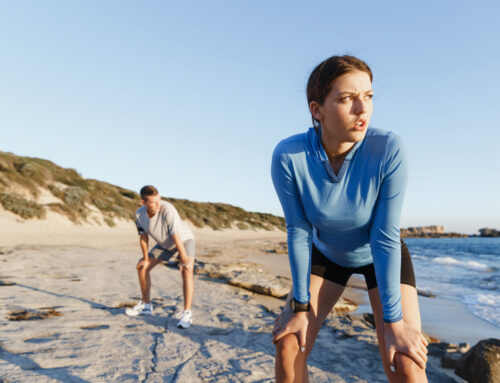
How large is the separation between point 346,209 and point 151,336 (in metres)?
2.80

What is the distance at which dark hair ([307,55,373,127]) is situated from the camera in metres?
1.66

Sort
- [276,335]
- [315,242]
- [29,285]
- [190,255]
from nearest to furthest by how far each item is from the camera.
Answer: [276,335] → [315,242] → [190,255] → [29,285]

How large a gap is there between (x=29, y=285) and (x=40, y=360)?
3283mm

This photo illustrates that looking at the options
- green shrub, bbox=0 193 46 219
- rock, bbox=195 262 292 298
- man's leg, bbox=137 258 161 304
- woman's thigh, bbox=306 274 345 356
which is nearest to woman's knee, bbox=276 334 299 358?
woman's thigh, bbox=306 274 345 356

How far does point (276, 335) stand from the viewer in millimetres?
1832

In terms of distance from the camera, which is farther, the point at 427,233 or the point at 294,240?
the point at 427,233

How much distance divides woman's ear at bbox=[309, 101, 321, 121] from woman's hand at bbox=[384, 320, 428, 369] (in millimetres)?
1096

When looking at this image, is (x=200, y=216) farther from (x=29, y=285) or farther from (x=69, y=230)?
(x=29, y=285)

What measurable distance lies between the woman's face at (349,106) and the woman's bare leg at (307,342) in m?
0.88

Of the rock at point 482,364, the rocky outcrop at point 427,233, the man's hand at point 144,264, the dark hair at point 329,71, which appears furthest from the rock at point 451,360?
the rocky outcrop at point 427,233

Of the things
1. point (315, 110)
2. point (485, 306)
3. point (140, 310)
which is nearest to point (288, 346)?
point (315, 110)

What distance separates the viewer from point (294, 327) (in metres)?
1.82

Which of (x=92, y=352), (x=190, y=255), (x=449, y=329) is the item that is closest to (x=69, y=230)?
(x=190, y=255)

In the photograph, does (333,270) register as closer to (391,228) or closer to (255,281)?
(391,228)
